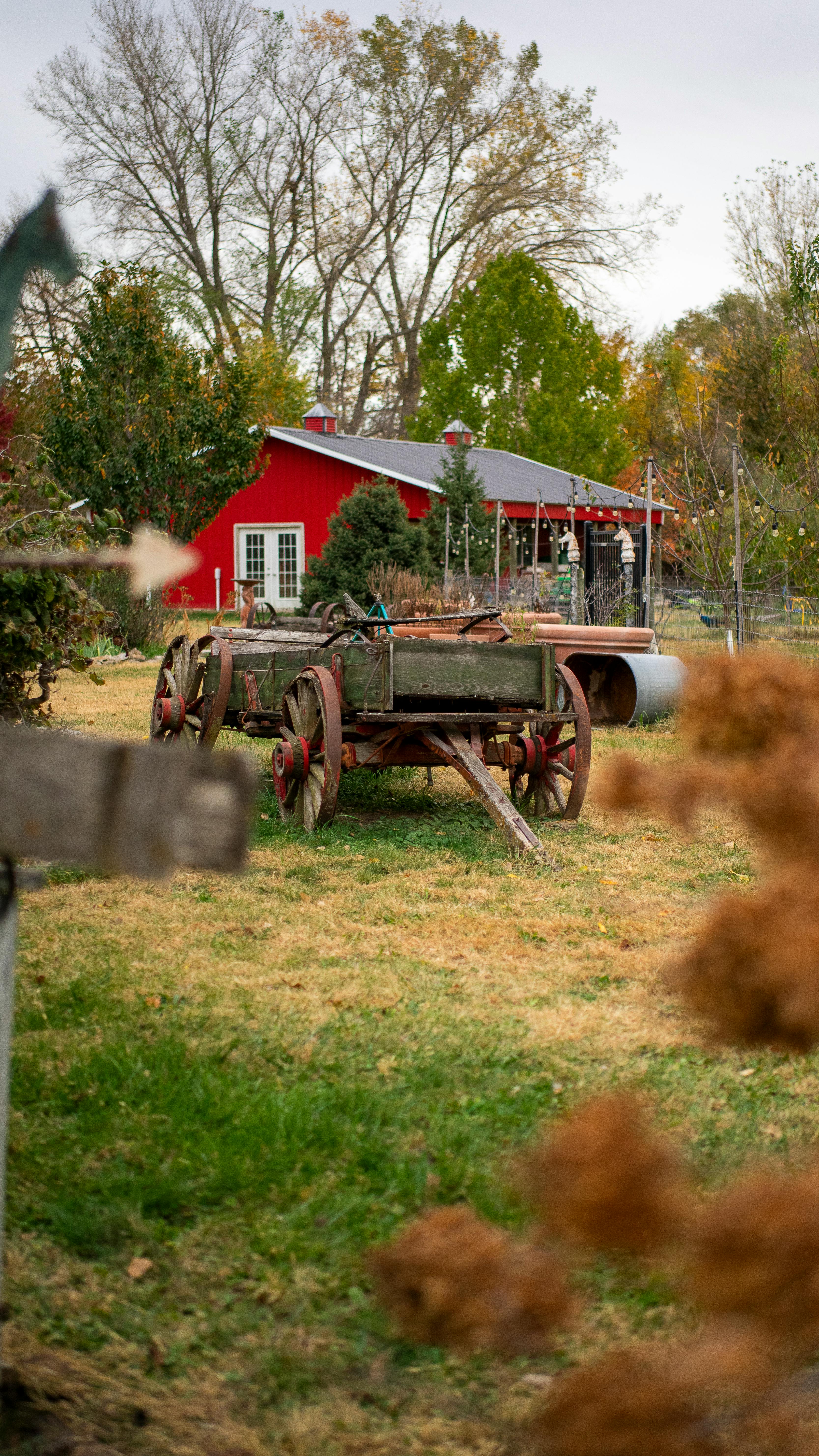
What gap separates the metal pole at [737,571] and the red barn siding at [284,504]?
11.3 m

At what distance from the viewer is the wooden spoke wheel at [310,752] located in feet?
20.7

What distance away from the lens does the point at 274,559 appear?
88.4ft

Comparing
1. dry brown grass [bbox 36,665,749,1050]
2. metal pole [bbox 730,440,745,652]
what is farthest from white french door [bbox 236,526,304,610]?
dry brown grass [bbox 36,665,749,1050]

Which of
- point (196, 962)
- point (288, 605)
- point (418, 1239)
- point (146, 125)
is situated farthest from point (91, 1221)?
point (146, 125)

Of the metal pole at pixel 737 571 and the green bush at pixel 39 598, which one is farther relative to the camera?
the metal pole at pixel 737 571

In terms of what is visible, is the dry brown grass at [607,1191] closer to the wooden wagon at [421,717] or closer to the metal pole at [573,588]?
the wooden wagon at [421,717]

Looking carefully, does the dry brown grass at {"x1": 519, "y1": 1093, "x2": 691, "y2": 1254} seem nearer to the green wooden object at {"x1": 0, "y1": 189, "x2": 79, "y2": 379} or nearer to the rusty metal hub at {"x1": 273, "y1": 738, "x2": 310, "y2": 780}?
the green wooden object at {"x1": 0, "y1": 189, "x2": 79, "y2": 379}

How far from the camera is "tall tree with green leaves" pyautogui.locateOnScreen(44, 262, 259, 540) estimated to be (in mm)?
18938

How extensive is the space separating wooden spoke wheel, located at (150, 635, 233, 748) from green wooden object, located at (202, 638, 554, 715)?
105 centimetres

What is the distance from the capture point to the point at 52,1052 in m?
3.48

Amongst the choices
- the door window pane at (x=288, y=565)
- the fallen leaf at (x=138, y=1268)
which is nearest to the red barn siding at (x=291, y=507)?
the door window pane at (x=288, y=565)

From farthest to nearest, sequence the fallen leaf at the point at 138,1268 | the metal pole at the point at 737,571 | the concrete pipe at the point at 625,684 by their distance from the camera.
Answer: the metal pole at the point at 737,571, the concrete pipe at the point at 625,684, the fallen leaf at the point at 138,1268

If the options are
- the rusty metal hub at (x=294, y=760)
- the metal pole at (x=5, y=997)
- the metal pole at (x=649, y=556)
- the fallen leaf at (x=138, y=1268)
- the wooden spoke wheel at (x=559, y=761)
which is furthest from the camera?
the metal pole at (x=649, y=556)

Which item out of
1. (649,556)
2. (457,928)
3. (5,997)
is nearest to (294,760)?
(457,928)
